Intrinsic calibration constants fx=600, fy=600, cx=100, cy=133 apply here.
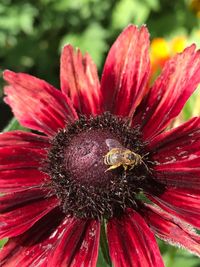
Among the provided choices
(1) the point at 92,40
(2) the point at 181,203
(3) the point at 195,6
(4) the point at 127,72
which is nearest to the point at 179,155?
(2) the point at 181,203

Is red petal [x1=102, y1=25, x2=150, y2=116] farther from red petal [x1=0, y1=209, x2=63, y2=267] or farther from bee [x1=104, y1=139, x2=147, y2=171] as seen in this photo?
red petal [x1=0, y1=209, x2=63, y2=267]

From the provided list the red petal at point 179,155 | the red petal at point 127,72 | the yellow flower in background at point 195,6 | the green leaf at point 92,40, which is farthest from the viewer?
the yellow flower in background at point 195,6

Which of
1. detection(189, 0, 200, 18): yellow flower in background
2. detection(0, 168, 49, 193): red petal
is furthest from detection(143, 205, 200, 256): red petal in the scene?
detection(189, 0, 200, 18): yellow flower in background

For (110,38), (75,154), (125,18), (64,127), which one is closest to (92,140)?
(75,154)

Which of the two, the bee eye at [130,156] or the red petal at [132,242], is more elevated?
the bee eye at [130,156]

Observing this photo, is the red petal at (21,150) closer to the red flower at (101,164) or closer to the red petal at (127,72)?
the red flower at (101,164)

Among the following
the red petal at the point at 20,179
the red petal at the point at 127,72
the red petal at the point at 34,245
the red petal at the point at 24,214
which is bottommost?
the red petal at the point at 34,245

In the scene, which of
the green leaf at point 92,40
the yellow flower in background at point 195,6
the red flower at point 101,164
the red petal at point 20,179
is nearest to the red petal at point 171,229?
the red flower at point 101,164

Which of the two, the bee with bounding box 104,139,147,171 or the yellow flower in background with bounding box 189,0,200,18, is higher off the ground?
the yellow flower in background with bounding box 189,0,200,18
